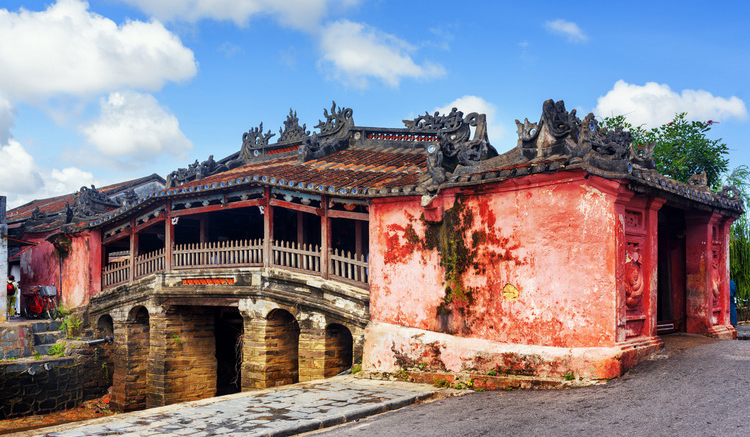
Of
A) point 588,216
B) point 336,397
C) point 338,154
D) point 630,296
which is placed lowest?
point 336,397

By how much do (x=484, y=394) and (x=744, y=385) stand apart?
3.11 metres

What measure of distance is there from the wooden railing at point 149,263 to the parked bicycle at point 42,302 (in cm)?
435

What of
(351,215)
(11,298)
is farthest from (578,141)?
(11,298)

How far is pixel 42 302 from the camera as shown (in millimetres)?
18875

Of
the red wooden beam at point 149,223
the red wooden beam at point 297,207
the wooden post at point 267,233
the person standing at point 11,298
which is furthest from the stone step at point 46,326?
the red wooden beam at point 297,207

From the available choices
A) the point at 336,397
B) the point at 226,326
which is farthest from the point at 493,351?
the point at 226,326

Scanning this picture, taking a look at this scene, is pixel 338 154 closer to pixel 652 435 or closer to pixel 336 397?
pixel 336 397

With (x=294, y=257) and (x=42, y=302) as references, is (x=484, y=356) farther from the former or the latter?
(x=42, y=302)

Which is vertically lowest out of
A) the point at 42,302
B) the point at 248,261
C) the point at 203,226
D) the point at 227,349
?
the point at 227,349

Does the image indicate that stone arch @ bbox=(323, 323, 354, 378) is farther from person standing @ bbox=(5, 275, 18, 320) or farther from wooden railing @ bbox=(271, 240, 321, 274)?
person standing @ bbox=(5, 275, 18, 320)

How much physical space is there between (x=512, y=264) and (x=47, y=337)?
12575mm

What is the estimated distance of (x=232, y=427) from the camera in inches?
293

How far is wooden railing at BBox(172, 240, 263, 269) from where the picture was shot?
1307 cm

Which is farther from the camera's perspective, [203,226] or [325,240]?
[203,226]
